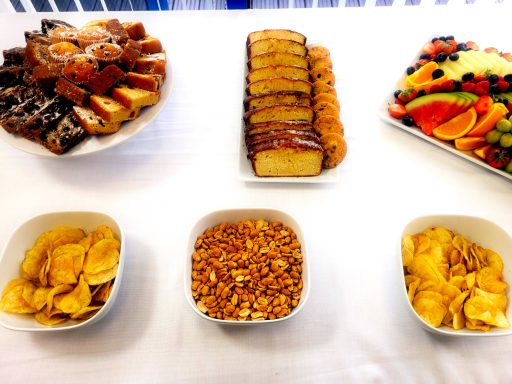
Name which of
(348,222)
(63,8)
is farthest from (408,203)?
(63,8)

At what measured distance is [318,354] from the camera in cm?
90

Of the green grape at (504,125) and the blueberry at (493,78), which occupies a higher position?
the blueberry at (493,78)

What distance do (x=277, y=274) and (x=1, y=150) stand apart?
108 centimetres

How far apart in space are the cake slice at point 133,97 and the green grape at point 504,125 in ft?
3.75

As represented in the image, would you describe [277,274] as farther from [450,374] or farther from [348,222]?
[450,374]

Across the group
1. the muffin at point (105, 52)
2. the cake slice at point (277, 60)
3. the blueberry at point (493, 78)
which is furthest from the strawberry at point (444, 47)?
the muffin at point (105, 52)

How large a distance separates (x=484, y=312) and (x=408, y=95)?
820 mm

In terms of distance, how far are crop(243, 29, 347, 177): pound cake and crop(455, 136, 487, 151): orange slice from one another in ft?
1.32

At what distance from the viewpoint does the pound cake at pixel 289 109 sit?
1.15 metres

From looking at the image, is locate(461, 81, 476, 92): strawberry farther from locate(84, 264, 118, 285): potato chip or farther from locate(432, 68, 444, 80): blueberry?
locate(84, 264, 118, 285): potato chip

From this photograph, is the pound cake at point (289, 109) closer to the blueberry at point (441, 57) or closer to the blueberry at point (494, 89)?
the blueberry at point (441, 57)

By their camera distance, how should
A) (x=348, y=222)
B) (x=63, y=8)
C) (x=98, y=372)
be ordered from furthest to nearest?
(x=63, y=8), (x=348, y=222), (x=98, y=372)

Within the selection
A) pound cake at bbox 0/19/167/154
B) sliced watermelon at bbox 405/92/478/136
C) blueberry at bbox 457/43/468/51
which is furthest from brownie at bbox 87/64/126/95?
blueberry at bbox 457/43/468/51

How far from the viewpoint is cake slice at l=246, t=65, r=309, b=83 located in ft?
4.43
